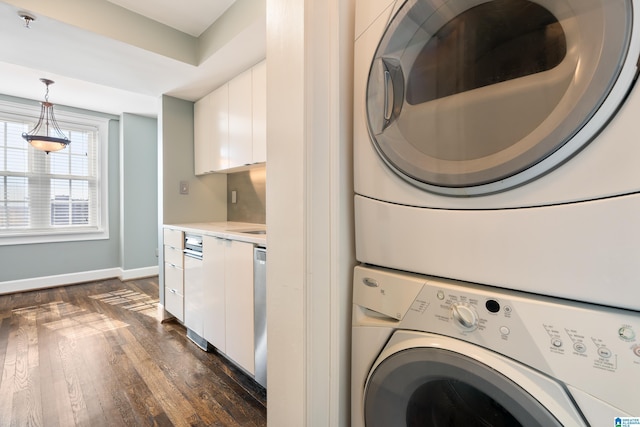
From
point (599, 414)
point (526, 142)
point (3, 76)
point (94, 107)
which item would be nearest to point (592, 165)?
point (526, 142)

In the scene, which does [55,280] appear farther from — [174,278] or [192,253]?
[192,253]

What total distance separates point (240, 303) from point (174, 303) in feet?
3.90

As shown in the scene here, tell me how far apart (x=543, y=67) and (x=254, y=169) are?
7.49 ft

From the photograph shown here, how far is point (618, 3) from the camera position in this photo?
0.45 meters

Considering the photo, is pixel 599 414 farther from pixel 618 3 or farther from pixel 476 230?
pixel 618 3

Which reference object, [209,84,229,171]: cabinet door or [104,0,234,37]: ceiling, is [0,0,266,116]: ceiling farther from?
[209,84,229,171]: cabinet door

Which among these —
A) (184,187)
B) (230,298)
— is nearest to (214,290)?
(230,298)

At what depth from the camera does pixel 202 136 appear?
2.67 metres

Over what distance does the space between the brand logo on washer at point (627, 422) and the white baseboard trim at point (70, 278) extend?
477cm

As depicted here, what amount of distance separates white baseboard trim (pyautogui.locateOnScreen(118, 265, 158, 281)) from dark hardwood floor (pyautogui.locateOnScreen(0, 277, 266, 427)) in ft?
3.49

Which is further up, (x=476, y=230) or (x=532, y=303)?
(x=476, y=230)

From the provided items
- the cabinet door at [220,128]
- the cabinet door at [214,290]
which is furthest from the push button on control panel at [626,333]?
the cabinet door at [220,128]

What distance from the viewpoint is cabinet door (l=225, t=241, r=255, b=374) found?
5.16ft

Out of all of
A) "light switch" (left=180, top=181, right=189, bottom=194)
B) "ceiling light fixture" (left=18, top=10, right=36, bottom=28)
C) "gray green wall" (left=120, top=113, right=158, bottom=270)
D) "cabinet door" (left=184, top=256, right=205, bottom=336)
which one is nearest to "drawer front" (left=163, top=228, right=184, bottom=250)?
"cabinet door" (left=184, top=256, right=205, bottom=336)
